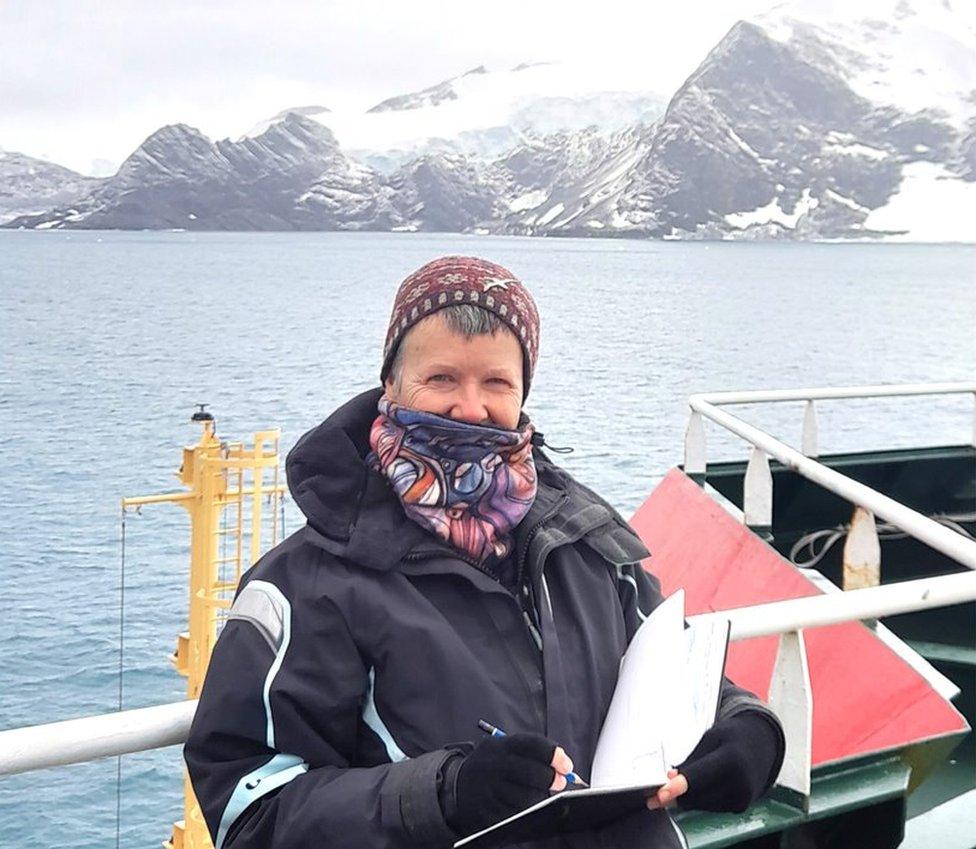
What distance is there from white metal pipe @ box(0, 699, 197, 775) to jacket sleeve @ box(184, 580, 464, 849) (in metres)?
0.18

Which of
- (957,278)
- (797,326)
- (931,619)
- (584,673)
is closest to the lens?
(584,673)

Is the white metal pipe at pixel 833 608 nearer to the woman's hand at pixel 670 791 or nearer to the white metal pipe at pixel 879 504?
the white metal pipe at pixel 879 504

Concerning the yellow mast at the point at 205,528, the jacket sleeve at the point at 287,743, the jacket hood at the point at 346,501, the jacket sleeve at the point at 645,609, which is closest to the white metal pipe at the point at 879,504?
the jacket sleeve at the point at 645,609

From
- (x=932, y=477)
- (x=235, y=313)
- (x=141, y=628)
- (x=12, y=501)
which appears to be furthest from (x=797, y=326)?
(x=932, y=477)

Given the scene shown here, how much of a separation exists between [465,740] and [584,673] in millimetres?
264

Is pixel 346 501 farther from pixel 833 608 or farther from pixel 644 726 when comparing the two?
pixel 833 608

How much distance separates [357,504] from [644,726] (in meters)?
0.59

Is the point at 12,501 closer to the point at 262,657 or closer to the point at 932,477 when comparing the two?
the point at 932,477

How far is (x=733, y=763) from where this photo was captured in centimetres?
203

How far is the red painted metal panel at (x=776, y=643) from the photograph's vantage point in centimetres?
422

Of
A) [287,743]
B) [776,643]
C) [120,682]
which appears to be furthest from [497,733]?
[120,682]

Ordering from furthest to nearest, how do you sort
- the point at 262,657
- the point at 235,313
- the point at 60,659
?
the point at 235,313
the point at 60,659
the point at 262,657

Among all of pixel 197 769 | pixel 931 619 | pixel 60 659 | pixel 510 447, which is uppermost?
pixel 510 447

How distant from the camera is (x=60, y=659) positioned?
25344mm
